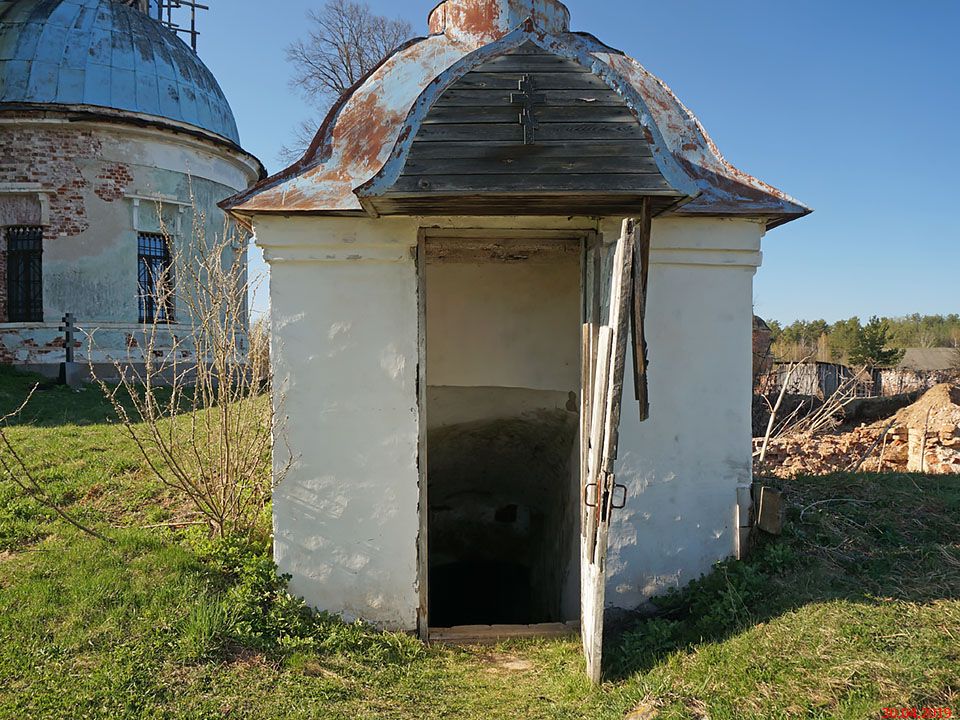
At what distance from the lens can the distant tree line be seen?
26.3 meters

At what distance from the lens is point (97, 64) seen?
14.3 metres

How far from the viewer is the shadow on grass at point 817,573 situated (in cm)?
420

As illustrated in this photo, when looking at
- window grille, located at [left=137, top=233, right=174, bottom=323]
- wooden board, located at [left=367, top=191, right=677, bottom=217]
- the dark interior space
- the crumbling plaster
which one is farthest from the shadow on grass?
window grille, located at [left=137, top=233, right=174, bottom=323]

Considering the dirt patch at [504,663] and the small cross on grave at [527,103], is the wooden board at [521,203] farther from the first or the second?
the dirt patch at [504,663]

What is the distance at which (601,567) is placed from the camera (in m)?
3.92

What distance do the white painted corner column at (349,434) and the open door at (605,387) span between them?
120cm

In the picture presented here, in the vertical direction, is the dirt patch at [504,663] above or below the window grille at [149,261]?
below

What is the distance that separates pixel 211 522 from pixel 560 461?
3421 millimetres

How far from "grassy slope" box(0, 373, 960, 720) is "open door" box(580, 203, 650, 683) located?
0.48 m

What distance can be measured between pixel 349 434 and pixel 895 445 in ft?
32.9

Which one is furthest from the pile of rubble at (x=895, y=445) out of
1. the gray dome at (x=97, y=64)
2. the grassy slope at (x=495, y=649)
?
the gray dome at (x=97, y=64)


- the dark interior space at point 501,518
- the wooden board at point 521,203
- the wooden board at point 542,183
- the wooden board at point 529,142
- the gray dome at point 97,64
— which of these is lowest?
the dark interior space at point 501,518

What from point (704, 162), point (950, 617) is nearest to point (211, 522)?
point (704, 162)

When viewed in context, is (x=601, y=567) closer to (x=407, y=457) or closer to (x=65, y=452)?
(x=407, y=457)
